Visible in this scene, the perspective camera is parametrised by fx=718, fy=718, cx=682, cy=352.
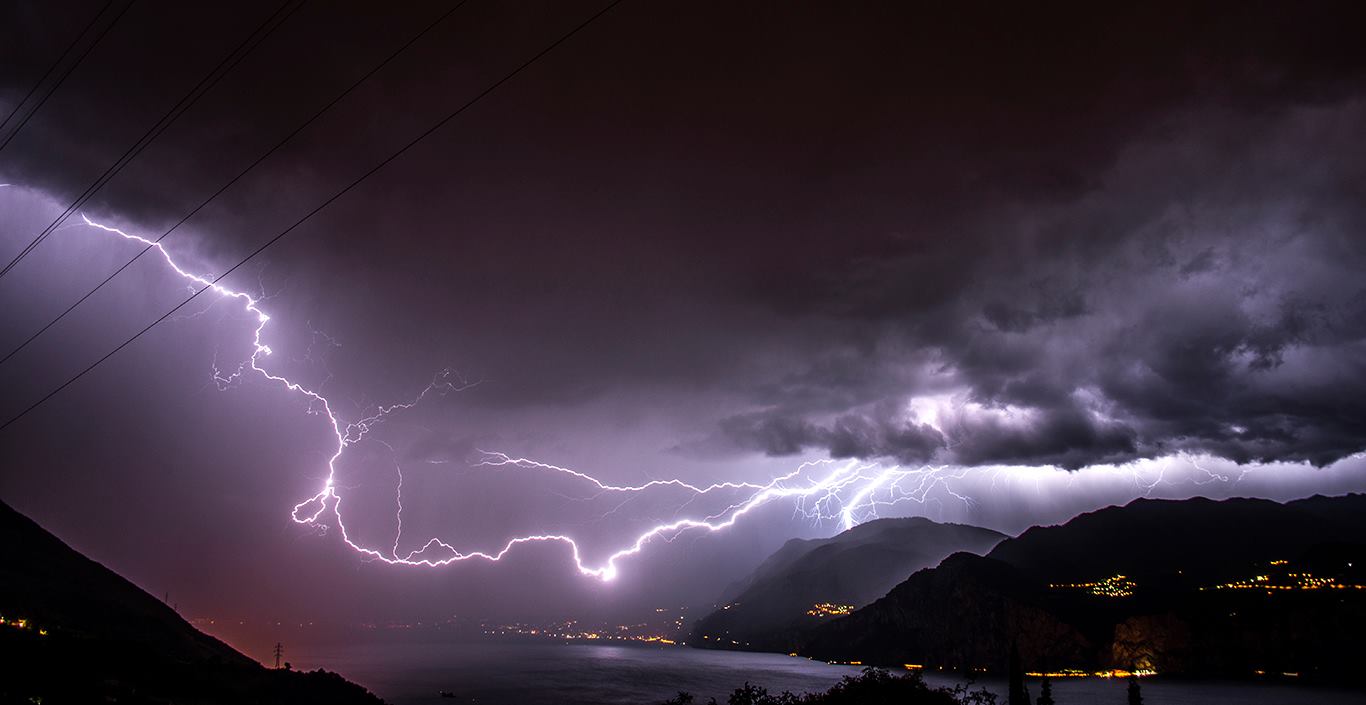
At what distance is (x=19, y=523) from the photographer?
80.8 meters

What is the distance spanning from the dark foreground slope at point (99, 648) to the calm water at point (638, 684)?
3516 centimetres

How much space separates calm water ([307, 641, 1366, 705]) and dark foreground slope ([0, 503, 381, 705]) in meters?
35.2

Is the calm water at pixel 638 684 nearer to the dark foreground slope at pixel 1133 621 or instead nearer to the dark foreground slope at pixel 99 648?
the dark foreground slope at pixel 1133 621

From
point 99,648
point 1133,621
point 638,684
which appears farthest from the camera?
point 1133,621

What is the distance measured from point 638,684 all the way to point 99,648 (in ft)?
311

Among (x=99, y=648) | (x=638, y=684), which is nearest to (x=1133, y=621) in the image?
(x=638, y=684)

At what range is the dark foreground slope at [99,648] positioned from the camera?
32.0m

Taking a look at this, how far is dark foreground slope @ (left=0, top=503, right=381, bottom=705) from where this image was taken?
105ft

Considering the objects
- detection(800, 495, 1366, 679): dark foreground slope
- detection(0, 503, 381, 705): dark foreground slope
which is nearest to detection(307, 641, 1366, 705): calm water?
detection(800, 495, 1366, 679): dark foreground slope

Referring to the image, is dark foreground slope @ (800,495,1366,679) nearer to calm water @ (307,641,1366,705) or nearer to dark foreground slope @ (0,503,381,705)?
calm water @ (307,641,1366,705)

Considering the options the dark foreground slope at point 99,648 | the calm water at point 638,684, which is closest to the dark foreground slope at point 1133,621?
the calm water at point 638,684

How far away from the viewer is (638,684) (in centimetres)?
12206

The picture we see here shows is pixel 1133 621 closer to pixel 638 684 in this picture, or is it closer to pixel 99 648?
pixel 638 684

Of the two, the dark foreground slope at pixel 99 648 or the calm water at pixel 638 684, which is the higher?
the dark foreground slope at pixel 99 648
